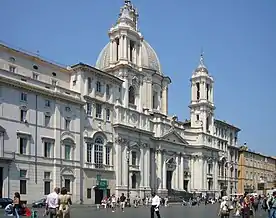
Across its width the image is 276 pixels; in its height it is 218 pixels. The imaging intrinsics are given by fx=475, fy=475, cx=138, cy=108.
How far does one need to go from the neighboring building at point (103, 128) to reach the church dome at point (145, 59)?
9.4 inches

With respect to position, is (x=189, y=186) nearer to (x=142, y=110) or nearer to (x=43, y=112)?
(x=142, y=110)

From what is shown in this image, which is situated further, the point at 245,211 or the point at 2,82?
the point at 2,82

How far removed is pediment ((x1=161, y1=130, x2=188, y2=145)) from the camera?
82.3 m

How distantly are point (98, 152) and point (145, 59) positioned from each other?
26.4 meters

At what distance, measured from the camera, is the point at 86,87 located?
62.3 metres

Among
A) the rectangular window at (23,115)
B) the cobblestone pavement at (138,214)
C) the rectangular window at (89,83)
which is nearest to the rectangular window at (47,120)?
the rectangular window at (23,115)

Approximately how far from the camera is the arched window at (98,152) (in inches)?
2477

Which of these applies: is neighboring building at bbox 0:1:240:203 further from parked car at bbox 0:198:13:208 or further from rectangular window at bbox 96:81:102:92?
parked car at bbox 0:198:13:208

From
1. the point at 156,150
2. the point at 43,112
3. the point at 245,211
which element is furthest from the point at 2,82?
→ the point at 156,150

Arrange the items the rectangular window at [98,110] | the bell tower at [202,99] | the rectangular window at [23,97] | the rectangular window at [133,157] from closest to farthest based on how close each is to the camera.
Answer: the rectangular window at [23,97] → the rectangular window at [98,110] → the rectangular window at [133,157] → the bell tower at [202,99]

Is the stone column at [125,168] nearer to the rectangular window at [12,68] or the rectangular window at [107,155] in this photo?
the rectangular window at [107,155]

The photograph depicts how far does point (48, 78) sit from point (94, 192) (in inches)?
629

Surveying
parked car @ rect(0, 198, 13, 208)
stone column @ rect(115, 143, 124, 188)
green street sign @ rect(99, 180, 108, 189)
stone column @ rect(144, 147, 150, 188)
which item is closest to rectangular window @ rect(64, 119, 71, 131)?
green street sign @ rect(99, 180, 108, 189)

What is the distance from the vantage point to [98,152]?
63.6 metres
